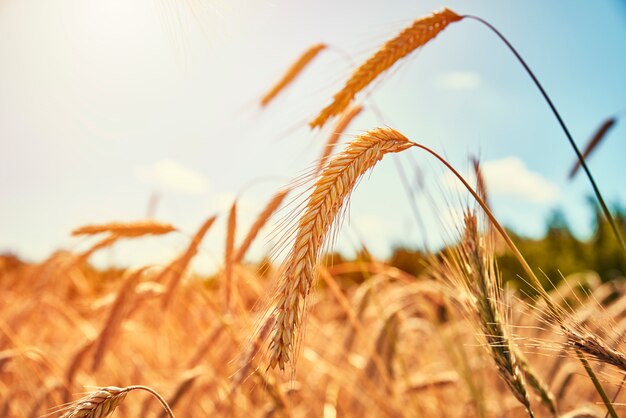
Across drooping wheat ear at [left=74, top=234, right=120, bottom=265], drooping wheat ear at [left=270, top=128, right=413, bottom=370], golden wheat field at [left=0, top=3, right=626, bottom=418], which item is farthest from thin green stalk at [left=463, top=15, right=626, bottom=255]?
drooping wheat ear at [left=74, top=234, right=120, bottom=265]

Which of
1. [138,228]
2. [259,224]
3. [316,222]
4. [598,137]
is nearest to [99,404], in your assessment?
[316,222]

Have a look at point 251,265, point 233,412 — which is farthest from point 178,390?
point 251,265

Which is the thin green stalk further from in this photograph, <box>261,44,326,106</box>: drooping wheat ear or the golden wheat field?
<box>261,44,326,106</box>: drooping wheat ear

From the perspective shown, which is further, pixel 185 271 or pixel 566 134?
pixel 185 271

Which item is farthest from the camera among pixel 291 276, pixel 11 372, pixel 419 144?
pixel 11 372

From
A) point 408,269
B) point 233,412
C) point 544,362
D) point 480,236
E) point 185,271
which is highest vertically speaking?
point 480,236

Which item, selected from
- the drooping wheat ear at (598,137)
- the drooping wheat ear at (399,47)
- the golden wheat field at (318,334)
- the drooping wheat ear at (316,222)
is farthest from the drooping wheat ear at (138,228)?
the drooping wheat ear at (598,137)

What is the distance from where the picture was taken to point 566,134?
1.17 metres

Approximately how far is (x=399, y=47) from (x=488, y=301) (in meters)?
0.62

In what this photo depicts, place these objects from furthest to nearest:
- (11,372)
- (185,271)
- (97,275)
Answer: (97,275), (11,372), (185,271)

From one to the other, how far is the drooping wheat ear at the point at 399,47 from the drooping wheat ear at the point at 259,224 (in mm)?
596

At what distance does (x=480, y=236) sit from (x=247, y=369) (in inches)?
29.3

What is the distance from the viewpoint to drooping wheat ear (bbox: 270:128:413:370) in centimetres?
69

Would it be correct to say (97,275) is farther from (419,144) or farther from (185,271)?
(419,144)
